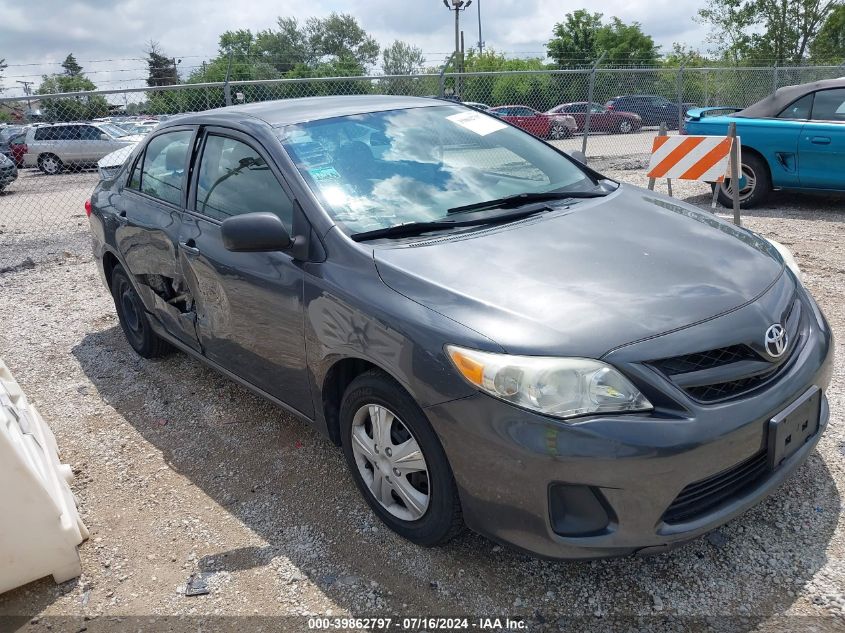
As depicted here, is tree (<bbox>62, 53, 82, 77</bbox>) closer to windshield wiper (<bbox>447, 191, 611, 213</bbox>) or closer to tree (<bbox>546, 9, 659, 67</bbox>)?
windshield wiper (<bbox>447, 191, 611, 213</bbox>)

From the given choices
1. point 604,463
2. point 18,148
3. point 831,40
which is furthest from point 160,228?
point 831,40

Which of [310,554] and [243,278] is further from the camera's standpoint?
[243,278]

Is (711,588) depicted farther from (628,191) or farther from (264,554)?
(628,191)

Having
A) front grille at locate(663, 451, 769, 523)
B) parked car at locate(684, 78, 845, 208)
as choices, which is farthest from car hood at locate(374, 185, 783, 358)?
parked car at locate(684, 78, 845, 208)

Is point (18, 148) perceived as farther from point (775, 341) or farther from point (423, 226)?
point (775, 341)

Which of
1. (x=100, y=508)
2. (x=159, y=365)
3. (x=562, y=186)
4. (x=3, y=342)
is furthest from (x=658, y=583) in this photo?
(x=3, y=342)

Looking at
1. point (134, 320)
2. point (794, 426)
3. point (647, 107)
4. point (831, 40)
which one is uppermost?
point (831, 40)

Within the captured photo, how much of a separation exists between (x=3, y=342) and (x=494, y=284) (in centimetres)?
473

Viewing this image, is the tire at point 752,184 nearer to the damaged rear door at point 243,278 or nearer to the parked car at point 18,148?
the damaged rear door at point 243,278

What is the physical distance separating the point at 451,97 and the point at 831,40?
1204 inches

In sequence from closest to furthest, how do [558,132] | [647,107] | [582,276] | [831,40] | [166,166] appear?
[582,276] → [166,166] → [647,107] → [558,132] → [831,40]

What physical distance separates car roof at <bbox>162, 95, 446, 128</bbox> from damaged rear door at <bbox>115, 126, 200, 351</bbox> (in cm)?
27

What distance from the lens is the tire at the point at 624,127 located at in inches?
590

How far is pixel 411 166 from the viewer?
3188mm
